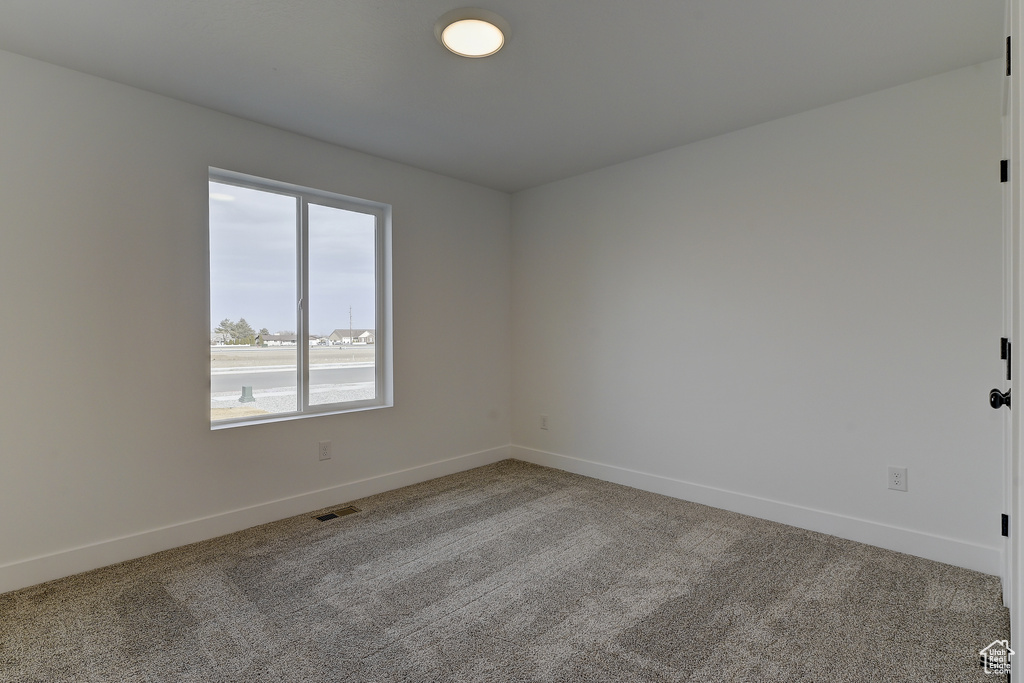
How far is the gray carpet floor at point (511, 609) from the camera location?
178cm

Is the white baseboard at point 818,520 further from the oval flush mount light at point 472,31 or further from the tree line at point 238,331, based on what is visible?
the oval flush mount light at point 472,31

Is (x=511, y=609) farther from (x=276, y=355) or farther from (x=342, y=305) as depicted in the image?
(x=342, y=305)

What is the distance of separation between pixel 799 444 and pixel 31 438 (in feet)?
13.3

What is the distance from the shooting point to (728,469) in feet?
11.0

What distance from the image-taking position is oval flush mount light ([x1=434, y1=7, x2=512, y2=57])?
2.07 m

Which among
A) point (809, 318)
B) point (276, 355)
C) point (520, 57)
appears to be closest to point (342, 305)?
point (276, 355)

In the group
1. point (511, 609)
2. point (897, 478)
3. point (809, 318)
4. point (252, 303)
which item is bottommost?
point (511, 609)

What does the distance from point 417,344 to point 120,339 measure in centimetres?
189

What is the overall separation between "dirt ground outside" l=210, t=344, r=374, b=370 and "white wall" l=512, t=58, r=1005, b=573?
170 centimetres

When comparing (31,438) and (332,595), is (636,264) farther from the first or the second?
(31,438)

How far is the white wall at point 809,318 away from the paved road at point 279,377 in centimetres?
170

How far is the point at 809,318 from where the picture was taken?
9.87 feet

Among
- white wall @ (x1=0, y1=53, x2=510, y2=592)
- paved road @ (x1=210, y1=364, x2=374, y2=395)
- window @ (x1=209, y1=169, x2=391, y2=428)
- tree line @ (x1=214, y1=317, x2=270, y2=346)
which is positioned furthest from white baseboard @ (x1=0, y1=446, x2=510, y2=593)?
tree line @ (x1=214, y1=317, x2=270, y2=346)

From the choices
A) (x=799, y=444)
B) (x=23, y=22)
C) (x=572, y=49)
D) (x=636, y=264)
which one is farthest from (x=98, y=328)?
(x=799, y=444)
